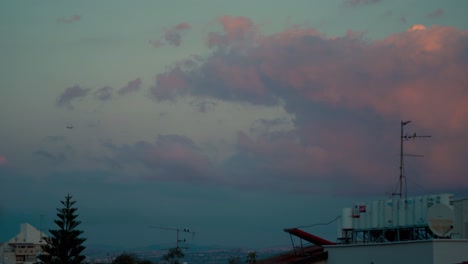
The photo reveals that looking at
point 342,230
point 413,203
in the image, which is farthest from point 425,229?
point 342,230

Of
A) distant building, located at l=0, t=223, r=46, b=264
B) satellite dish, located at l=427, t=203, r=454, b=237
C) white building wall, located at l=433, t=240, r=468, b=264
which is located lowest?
distant building, located at l=0, t=223, r=46, b=264

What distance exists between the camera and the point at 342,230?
38.4 meters

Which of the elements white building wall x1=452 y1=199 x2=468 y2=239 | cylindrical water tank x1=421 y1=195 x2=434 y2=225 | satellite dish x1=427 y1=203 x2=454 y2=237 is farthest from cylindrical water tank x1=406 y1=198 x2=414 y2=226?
white building wall x1=452 y1=199 x2=468 y2=239

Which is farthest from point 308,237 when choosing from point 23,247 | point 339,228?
point 23,247

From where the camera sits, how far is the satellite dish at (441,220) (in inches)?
1229

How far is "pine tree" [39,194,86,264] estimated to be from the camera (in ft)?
231

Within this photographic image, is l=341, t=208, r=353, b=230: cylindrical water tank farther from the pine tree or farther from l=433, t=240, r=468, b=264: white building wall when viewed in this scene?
the pine tree

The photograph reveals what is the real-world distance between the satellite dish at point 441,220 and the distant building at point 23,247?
133 metres

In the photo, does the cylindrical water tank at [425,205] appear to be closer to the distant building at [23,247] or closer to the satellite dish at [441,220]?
the satellite dish at [441,220]

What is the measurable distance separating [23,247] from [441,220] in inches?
5791

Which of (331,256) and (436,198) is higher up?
(436,198)

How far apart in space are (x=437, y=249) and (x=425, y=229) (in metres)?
3.70

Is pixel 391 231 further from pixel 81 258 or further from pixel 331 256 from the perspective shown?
pixel 81 258

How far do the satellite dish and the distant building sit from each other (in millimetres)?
132769
